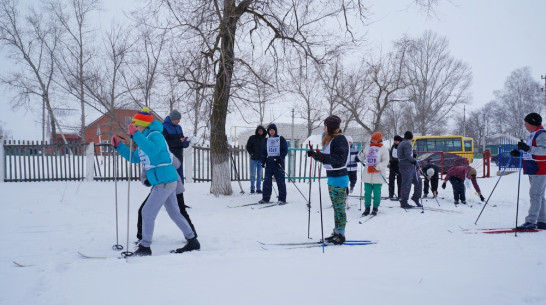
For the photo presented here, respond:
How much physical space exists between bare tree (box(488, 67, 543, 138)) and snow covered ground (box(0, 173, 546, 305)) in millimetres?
49458

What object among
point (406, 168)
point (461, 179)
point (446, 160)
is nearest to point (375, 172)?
point (406, 168)

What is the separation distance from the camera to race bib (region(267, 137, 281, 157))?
25.8 feet

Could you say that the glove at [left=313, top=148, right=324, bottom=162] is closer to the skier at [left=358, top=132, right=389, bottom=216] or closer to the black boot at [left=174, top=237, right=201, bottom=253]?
the black boot at [left=174, top=237, right=201, bottom=253]

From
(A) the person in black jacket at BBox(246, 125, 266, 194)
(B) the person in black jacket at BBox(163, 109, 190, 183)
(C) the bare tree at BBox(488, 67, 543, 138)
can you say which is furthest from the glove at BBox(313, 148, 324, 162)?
(C) the bare tree at BBox(488, 67, 543, 138)

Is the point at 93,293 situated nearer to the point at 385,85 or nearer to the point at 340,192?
the point at 340,192

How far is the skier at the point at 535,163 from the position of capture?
Answer: 209 inches

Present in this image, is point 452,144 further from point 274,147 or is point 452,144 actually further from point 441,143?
point 274,147

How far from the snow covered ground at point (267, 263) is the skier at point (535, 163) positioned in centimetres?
46

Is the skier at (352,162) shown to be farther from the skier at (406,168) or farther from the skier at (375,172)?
the skier at (375,172)

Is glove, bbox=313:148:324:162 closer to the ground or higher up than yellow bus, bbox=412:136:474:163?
closer to the ground

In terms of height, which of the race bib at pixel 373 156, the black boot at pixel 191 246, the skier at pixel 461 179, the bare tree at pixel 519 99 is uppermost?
the bare tree at pixel 519 99

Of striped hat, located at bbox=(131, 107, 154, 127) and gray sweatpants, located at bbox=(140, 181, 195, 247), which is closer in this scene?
striped hat, located at bbox=(131, 107, 154, 127)

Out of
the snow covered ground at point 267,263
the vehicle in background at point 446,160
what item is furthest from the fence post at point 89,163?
the vehicle in background at point 446,160

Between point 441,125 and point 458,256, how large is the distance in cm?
3504
